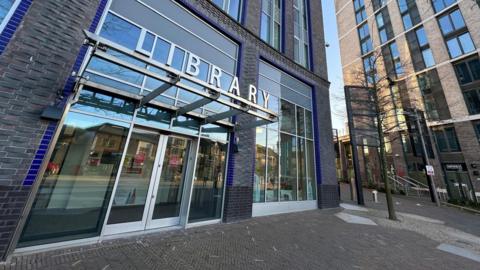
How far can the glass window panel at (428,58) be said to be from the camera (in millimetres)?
22053

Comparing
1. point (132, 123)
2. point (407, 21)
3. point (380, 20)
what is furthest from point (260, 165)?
point (380, 20)

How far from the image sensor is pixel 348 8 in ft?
108

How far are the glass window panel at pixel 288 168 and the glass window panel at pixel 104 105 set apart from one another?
22.2 feet

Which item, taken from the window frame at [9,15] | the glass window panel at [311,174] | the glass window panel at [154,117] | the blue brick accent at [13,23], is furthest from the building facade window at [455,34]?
the window frame at [9,15]

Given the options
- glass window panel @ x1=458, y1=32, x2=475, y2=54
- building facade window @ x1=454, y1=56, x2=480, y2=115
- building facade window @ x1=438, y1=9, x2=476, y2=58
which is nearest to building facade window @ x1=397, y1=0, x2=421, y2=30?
building facade window @ x1=438, y1=9, x2=476, y2=58

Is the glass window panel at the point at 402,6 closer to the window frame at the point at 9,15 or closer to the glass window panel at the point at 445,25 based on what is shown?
the glass window panel at the point at 445,25

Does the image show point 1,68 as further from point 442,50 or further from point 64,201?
point 442,50

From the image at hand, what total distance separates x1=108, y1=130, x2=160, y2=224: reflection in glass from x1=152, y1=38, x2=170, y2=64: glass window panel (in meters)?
2.34

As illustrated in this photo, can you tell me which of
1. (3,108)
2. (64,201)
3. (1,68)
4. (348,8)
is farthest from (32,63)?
(348,8)

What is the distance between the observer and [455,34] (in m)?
20.6

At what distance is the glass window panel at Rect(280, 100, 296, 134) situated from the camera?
9625 mm

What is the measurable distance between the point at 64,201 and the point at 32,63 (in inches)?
116

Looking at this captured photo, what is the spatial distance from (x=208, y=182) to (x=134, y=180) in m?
2.33

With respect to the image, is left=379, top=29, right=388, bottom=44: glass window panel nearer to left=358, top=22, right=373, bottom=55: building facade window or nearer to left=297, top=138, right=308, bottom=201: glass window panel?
left=358, top=22, right=373, bottom=55: building facade window
